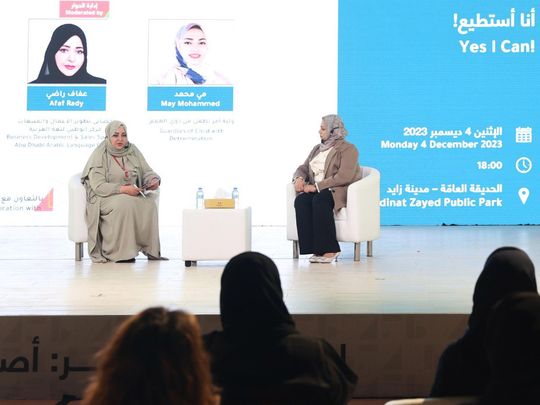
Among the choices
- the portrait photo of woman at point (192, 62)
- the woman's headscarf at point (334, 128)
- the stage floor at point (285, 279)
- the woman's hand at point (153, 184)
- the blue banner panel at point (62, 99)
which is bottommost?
the stage floor at point (285, 279)

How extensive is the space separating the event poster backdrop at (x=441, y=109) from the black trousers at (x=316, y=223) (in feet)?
11.1

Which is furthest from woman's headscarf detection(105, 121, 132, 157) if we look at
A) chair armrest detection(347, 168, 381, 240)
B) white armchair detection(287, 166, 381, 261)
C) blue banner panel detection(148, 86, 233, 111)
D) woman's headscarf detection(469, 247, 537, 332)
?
woman's headscarf detection(469, 247, 537, 332)

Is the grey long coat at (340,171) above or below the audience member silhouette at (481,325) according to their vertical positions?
above

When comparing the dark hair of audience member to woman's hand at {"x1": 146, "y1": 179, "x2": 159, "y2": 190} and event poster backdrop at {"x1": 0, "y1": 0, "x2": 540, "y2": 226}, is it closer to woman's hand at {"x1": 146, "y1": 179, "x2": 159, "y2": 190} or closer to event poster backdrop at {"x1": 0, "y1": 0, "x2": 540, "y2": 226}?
woman's hand at {"x1": 146, "y1": 179, "x2": 159, "y2": 190}

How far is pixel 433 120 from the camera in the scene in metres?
9.70

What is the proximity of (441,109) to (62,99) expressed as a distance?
398 cm

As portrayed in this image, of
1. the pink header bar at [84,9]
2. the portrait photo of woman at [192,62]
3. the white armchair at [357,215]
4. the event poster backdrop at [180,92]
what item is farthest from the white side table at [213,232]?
the pink header bar at [84,9]

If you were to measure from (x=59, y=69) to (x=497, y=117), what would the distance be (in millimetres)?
4629

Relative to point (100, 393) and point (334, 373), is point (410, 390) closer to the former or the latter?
point (334, 373)

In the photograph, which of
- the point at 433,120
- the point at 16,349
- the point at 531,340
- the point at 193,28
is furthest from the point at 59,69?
the point at 531,340

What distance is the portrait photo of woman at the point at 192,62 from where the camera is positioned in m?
9.67

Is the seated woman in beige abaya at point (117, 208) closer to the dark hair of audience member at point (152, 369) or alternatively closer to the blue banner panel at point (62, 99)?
the blue banner panel at point (62, 99)

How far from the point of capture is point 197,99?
31.7ft

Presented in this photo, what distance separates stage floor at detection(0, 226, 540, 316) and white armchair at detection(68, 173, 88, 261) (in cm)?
17
